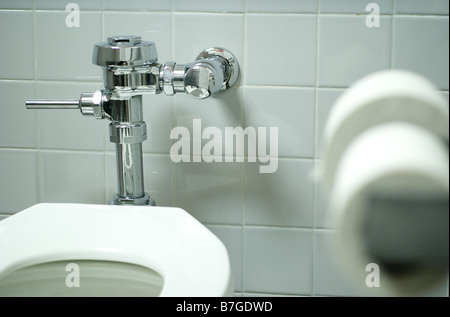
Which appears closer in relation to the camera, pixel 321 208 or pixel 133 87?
pixel 133 87

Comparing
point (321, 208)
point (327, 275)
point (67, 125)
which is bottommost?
point (327, 275)

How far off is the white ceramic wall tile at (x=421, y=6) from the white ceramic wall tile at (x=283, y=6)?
0.13 meters

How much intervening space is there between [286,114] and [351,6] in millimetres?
200

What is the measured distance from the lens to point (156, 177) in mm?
1034

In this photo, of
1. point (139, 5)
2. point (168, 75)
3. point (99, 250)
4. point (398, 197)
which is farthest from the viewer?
point (139, 5)

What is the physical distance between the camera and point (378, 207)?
0.29 m

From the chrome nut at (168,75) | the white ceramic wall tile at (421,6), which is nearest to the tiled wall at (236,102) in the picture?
the white ceramic wall tile at (421,6)

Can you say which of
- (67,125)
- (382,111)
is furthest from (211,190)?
(382,111)

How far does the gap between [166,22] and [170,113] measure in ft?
0.50

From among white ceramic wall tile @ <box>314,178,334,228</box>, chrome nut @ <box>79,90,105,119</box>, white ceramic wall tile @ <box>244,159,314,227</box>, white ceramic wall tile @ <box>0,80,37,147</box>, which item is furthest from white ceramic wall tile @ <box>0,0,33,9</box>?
white ceramic wall tile @ <box>314,178,334,228</box>

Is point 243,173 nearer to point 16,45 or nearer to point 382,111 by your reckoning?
point 16,45

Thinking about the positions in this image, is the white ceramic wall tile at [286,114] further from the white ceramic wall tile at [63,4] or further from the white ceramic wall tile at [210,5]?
the white ceramic wall tile at [63,4]

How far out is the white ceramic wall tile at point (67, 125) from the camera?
1026mm

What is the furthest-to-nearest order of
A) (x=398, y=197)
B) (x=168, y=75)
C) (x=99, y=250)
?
(x=168, y=75) → (x=99, y=250) → (x=398, y=197)
